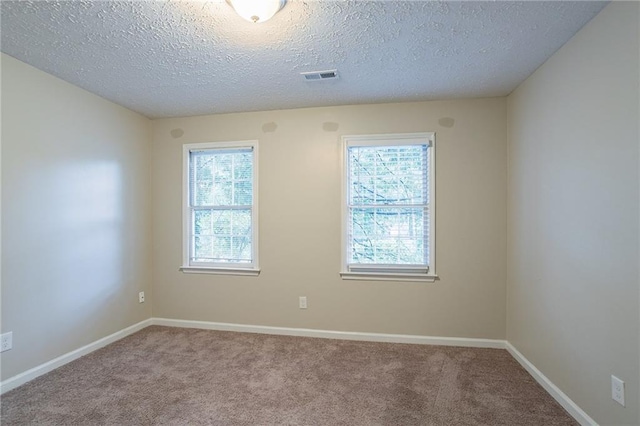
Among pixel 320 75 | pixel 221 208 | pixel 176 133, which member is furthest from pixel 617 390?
pixel 176 133

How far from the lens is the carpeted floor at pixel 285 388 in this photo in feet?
6.28

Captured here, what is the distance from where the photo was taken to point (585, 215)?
6.03 feet

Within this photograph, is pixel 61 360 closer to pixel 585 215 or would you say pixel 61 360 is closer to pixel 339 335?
pixel 339 335

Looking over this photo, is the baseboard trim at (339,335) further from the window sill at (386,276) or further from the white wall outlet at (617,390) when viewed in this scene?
the white wall outlet at (617,390)

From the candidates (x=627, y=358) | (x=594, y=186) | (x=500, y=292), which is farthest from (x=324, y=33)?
(x=500, y=292)

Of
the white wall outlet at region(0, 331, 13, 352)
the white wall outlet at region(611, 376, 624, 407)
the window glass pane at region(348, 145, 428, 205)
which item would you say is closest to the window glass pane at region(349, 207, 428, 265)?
the window glass pane at region(348, 145, 428, 205)

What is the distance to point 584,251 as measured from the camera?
1851 mm

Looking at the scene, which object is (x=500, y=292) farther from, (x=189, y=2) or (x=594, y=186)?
(x=189, y=2)

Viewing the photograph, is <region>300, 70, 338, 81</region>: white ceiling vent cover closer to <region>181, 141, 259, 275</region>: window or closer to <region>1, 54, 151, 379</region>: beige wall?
<region>181, 141, 259, 275</region>: window

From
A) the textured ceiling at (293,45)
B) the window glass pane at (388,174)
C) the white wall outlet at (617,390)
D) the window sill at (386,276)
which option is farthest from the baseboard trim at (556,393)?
the textured ceiling at (293,45)

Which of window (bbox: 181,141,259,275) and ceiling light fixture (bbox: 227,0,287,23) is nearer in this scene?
ceiling light fixture (bbox: 227,0,287,23)

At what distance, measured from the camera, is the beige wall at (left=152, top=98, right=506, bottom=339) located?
2.95 meters

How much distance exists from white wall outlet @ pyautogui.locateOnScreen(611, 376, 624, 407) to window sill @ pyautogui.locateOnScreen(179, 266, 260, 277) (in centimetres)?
287

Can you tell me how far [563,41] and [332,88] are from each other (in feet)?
5.54
